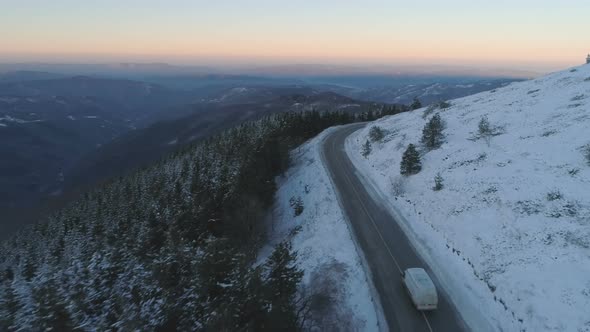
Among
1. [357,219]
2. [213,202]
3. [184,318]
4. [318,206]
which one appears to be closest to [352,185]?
[318,206]

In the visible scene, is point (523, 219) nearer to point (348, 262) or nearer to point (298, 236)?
point (348, 262)

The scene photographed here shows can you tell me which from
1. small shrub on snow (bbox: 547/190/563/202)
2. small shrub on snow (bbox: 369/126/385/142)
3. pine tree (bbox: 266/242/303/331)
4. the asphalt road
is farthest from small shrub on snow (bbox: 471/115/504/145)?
pine tree (bbox: 266/242/303/331)

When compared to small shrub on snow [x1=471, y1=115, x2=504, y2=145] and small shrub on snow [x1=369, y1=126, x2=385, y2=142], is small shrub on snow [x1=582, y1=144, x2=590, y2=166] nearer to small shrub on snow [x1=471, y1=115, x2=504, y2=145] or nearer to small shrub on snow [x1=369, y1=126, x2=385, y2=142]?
small shrub on snow [x1=471, y1=115, x2=504, y2=145]

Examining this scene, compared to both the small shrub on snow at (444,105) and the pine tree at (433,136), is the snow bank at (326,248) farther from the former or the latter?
the small shrub on snow at (444,105)

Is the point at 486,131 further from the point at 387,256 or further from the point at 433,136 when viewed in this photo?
the point at 387,256

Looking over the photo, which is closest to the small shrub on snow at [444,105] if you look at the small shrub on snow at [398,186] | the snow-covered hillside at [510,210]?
the snow-covered hillside at [510,210]

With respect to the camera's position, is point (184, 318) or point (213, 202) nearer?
point (184, 318)

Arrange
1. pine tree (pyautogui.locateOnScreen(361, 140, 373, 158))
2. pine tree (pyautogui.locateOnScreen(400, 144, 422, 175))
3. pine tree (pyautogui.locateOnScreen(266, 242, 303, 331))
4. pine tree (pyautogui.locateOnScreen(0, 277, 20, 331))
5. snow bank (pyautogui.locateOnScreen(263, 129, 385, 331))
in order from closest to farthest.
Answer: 1. pine tree (pyautogui.locateOnScreen(0, 277, 20, 331))
2. pine tree (pyautogui.locateOnScreen(266, 242, 303, 331))
3. snow bank (pyautogui.locateOnScreen(263, 129, 385, 331))
4. pine tree (pyautogui.locateOnScreen(400, 144, 422, 175))
5. pine tree (pyautogui.locateOnScreen(361, 140, 373, 158))
